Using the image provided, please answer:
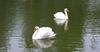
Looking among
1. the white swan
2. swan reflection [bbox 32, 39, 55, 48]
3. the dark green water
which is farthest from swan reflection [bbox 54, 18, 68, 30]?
swan reflection [bbox 32, 39, 55, 48]

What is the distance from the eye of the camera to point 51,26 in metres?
15.6

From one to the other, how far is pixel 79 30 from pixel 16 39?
94.5 inches

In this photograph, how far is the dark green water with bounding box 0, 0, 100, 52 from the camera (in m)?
12.3

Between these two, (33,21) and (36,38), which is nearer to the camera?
(36,38)

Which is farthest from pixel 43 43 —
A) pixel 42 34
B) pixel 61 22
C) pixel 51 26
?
pixel 61 22

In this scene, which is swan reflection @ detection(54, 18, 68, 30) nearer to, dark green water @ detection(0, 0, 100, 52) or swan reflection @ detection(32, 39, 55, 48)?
dark green water @ detection(0, 0, 100, 52)

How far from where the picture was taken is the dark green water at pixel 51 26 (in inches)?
485

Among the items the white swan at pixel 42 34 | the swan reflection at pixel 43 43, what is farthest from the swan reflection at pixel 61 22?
the swan reflection at pixel 43 43

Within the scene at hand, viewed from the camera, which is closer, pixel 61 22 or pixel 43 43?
pixel 43 43

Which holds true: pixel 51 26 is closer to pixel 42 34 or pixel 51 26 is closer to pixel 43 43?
pixel 42 34

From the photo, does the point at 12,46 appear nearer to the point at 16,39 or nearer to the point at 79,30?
the point at 16,39

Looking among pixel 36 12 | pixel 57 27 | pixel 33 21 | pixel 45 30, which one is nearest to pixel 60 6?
pixel 36 12

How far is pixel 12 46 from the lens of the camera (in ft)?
41.3

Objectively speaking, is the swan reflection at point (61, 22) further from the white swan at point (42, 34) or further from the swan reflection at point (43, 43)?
the swan reflection at point (43, 43)
